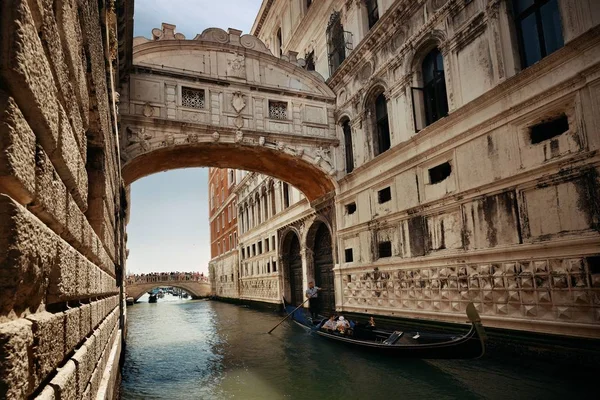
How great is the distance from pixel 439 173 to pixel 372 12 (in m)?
5.00

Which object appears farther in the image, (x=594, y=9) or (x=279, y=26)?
(x=279, y=26)

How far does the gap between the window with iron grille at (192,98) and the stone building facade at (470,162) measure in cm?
368

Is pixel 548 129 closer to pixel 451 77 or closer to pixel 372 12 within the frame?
pixel 451 77

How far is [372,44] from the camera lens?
984 cm

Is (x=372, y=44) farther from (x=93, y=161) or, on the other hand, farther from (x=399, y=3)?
(x=93, y=161)

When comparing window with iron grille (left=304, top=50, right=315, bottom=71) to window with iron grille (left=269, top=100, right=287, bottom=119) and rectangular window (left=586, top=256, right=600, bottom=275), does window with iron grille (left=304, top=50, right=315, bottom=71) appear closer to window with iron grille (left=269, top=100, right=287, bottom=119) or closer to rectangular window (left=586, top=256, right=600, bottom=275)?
window with iron grille (left=269, top=100, right=287, bottom=119)

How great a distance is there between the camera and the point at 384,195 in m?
9.47

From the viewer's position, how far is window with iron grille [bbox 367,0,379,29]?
33.9 ft

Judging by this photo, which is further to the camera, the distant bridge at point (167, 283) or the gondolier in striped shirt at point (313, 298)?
the distant bridge at point (167, 283)

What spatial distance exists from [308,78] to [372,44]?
2181 mm

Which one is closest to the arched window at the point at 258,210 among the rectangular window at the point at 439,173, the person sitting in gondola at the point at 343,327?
the person sitting in gondola at the point at 343,327

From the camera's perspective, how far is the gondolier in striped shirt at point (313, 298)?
11227 mm

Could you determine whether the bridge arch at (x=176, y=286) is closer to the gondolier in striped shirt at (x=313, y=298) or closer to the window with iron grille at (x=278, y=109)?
the gondolier in striped shirt at (x=313, y=298)

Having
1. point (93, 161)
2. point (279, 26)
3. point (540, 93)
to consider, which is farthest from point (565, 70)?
point (279, 26)
